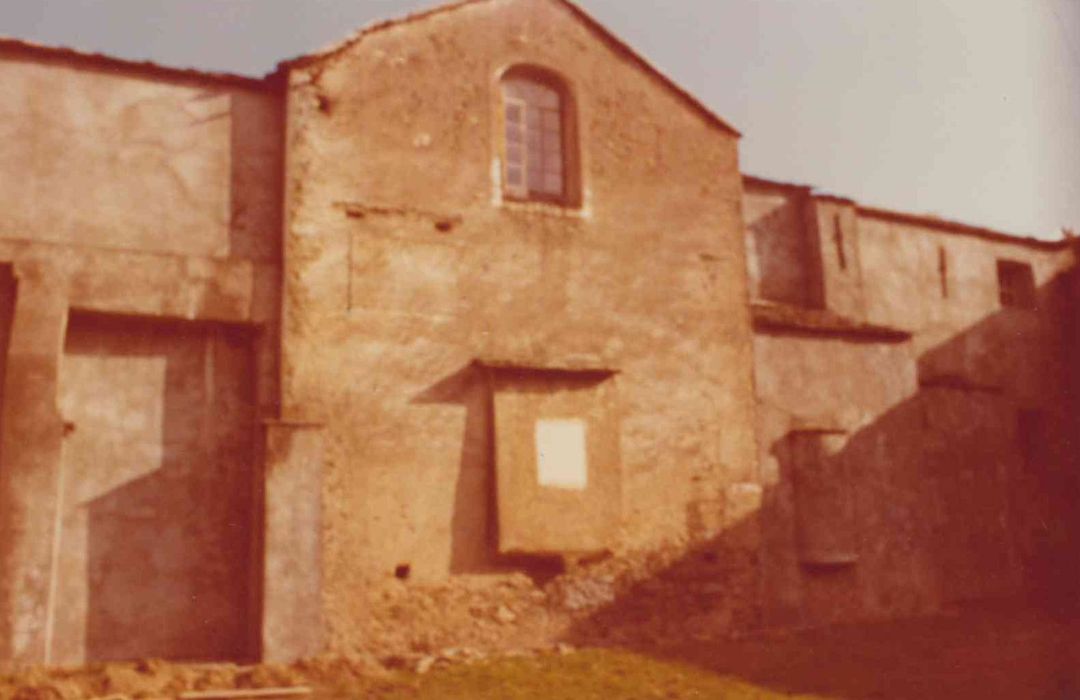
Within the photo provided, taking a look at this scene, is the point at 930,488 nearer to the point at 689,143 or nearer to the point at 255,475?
the point at 689,143

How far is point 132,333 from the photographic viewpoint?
9.75 metres

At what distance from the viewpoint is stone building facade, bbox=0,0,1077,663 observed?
9.38 metres

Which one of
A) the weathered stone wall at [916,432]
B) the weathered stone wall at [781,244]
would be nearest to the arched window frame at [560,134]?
the weathered stone wall at [916,432]

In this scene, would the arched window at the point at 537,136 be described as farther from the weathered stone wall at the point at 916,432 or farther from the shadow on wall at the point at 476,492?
the weathered stone wall at the point at 916,432

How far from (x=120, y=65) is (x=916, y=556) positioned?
11.2 meters

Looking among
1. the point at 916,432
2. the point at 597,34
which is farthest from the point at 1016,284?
the point at 597,34

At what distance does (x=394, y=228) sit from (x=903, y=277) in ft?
28.2

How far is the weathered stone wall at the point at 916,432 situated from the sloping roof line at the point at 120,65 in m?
6.87

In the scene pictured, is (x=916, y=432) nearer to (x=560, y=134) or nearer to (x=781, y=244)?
(x=781, y=244)

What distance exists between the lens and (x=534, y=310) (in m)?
11.1

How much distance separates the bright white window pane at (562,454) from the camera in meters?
10.6

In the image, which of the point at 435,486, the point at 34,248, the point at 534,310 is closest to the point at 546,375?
the point at 534,310

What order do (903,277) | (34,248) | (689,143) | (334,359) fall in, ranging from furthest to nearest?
1. (903,277)
2. (689,143)
3. (334,359)
4. (34,248)

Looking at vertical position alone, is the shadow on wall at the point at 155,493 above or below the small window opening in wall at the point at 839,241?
below
